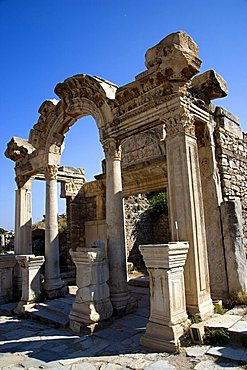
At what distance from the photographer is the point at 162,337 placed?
408 centimetres

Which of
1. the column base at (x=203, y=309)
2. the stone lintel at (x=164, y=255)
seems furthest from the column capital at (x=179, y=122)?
the column base at (x=203, y=309)

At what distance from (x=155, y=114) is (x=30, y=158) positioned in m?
5.30

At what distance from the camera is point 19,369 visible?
377cm

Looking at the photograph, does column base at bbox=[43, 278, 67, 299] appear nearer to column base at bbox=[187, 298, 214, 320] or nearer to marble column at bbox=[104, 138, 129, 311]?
marble column at bbox=[104, 138, 129, 311]

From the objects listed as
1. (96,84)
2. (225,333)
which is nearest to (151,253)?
(225,333)

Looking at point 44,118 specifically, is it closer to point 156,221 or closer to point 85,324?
point 85,324

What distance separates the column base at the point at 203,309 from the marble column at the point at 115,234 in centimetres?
170

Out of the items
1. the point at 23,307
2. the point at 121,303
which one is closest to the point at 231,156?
the point at 121,303

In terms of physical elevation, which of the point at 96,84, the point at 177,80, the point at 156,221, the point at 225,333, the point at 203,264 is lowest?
the point at 225,333

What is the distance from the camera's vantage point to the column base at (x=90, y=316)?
16.5ft

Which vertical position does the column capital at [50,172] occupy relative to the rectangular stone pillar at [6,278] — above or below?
above

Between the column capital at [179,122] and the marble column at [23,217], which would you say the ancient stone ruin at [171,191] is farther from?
the marble column at [23,217]

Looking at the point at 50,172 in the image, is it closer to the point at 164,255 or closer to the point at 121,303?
the point at 121,303

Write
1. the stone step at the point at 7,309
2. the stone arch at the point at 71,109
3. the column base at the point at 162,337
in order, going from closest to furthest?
the column base at the point at 162,337
the stone arch at the point at 71,109
the stone step at the point at 7,309
